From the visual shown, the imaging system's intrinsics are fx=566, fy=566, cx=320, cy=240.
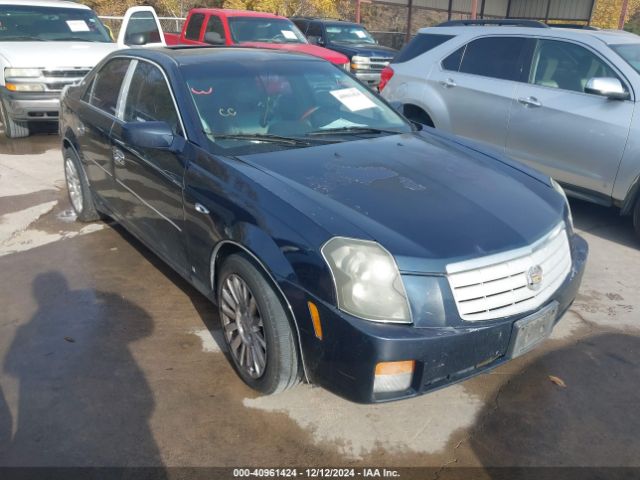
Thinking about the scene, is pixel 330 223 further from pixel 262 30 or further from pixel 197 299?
pixel 262 30

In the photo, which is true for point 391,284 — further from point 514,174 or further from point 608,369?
point 608,369

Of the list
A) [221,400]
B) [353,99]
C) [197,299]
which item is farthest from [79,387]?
[353,99]

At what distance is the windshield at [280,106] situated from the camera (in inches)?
134

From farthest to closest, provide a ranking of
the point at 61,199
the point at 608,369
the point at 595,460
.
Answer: the point at 61,199 → the point at 608,369 → the point at 595,460

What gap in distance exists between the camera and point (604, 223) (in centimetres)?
559

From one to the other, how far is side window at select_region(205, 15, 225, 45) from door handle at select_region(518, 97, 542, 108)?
676 cm

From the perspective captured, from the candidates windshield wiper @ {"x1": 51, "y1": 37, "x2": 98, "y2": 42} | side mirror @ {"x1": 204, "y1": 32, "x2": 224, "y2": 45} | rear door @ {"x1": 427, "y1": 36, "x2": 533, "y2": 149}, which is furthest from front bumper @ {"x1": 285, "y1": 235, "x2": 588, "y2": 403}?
side mirror @ {"x1": 204, "y1": 32, "x2": 224, "y2": 45}

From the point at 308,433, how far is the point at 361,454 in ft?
0.94

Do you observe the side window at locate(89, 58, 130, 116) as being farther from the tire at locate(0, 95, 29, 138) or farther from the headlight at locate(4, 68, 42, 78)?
the tire at locate(0, 95, 29, 138)

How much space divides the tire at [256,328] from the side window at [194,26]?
31.1 ft

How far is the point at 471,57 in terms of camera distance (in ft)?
20.2

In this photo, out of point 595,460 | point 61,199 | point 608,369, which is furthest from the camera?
point 61,199

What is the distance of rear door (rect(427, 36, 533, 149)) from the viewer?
5750mm

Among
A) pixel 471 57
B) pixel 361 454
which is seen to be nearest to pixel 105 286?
pixel 361 454
